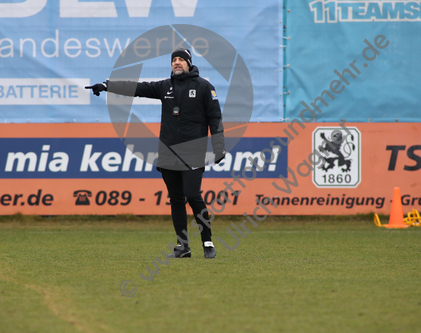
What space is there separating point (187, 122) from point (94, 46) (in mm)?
4905

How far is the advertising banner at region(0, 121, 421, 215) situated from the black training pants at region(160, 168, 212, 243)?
369cm

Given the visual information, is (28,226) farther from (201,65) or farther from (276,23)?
(276,23)

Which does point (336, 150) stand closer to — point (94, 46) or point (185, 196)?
point (185, 196)

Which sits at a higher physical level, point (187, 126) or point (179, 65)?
point (179, 65)

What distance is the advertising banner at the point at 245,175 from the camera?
30.0 ft

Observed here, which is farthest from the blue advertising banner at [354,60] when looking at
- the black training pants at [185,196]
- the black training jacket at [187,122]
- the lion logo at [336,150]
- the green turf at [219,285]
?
the black training pants at [185,196]

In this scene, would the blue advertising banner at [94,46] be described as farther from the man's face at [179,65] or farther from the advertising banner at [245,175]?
the man's face at [179,65]

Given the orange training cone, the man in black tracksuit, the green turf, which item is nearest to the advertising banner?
the orange training cone

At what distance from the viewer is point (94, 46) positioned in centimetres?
952

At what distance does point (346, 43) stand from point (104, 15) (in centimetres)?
428

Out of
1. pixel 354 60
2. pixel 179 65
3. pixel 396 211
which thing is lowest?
pixel 396 211

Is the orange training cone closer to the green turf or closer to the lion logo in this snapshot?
the lion logo

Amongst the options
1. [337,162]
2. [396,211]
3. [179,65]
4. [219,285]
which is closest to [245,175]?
[337,162]

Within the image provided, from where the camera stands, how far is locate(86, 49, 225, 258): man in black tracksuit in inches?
207
